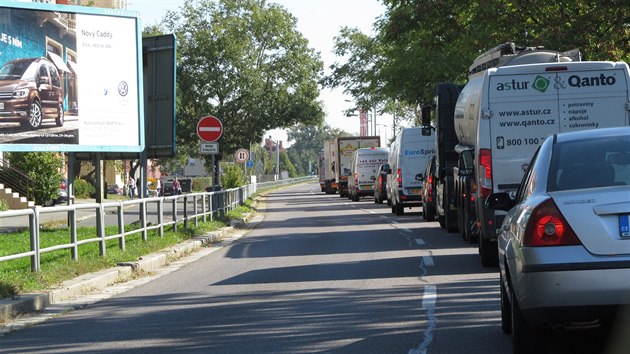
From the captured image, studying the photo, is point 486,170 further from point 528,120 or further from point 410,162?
point 410,162

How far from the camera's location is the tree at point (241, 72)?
194 ft

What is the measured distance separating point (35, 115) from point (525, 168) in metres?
12.4

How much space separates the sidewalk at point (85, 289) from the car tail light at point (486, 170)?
4.94m

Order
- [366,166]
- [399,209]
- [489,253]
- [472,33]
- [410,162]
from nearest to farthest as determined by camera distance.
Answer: [489,253]
[472,33]
[410,162]
[399,209]
[366,166]

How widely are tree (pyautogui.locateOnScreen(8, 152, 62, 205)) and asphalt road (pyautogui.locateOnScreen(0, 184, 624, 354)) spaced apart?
29838 millimetres

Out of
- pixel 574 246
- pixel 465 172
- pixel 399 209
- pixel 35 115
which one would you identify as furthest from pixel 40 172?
pixel 574 246

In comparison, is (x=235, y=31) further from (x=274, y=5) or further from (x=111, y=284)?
(x=111, y=284)

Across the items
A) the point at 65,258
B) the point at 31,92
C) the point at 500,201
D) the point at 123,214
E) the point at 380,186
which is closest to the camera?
the point at 500,201

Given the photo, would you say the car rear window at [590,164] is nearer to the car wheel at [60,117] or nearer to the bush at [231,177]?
the car wheel at [60,117]

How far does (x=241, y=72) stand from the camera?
195 feet

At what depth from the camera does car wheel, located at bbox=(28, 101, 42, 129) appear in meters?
23.9

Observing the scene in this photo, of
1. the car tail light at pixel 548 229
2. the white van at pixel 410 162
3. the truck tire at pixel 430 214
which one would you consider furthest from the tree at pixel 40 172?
the car tail light at pixel 548 229

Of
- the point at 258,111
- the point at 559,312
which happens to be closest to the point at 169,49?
the point at 559,312

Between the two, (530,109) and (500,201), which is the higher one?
(530,109)
